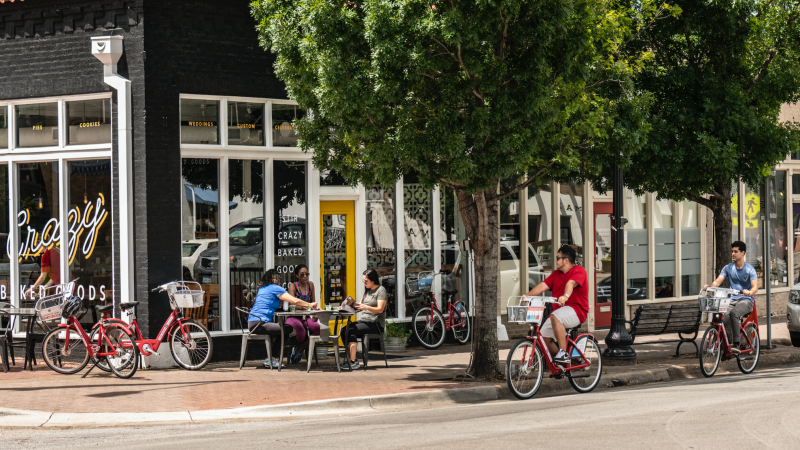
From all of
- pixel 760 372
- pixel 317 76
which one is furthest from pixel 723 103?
pixel 317 76

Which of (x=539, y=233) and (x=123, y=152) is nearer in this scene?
(x=123, y=152)

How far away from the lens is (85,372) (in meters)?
12.2

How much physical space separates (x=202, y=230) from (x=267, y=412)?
15.3ft

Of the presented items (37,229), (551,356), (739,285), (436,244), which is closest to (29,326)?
(37,229)

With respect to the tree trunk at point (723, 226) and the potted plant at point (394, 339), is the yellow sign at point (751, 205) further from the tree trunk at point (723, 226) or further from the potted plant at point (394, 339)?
the potted plant at point (394, 339)

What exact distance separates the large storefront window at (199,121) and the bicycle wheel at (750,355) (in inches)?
Answer: 332

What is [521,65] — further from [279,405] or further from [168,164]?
[168,164]

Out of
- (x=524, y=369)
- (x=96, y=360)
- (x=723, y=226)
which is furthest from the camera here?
(x=723, y=226)

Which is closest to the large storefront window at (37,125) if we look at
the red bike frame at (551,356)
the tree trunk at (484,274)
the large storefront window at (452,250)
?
the tree trunk at (484,274)

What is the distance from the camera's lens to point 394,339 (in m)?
14.6

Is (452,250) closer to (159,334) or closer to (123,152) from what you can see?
(159,334)

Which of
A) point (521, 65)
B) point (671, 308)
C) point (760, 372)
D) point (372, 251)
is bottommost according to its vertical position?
point (760, 372)

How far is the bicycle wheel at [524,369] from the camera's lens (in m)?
9.82

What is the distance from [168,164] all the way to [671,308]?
318 inches
